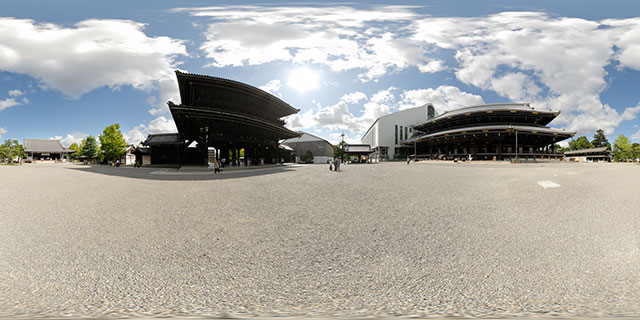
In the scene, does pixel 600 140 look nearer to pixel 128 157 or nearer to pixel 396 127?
pixel 396 127

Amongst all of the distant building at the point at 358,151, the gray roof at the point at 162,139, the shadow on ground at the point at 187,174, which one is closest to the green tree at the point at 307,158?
the distant building at the point at 358,151

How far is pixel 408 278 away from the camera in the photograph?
2.95 metres

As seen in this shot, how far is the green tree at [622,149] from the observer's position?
53.8 metres

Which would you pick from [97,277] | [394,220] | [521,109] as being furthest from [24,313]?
[521,109]

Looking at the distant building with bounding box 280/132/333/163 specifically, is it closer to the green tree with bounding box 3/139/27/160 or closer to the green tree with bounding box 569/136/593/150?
the green tree with bounding box 3/139/27/160

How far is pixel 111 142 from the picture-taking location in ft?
121

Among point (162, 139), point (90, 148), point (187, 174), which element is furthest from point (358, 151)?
point (90, 148)

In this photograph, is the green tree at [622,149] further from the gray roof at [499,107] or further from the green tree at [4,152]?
the green tree at [4,152]

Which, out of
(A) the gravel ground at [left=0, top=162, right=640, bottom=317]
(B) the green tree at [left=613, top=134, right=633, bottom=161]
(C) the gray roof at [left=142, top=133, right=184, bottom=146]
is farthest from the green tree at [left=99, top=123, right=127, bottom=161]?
(B) the green tree at [left=613, top=134, right=633, bottom=161]

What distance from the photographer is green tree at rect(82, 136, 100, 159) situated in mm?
44531

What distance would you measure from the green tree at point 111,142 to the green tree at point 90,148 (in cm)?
1008

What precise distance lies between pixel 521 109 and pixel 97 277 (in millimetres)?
47139

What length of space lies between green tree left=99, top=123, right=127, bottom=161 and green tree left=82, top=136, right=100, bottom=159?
A: 10.1m

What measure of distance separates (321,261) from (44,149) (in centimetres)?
7707
